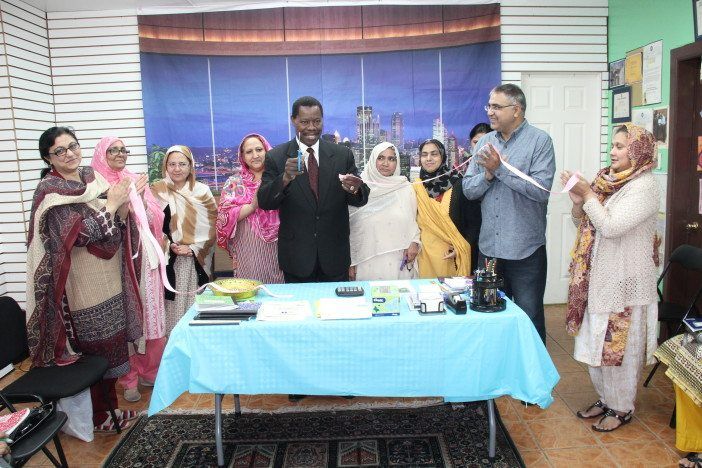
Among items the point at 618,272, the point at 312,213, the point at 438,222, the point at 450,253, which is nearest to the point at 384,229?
the point at 438,222

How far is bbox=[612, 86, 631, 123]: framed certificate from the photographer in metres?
4.57

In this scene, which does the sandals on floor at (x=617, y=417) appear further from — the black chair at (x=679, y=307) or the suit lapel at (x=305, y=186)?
the suit lapel at (x=305, y=186)

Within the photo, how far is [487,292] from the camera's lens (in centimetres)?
246

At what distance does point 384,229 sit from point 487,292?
1.28 m

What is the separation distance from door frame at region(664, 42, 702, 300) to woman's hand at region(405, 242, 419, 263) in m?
2.02

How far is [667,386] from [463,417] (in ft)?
5.00

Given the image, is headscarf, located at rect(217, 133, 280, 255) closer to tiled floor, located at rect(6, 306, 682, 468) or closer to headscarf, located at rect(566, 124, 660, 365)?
tiled floor, located at rect(6, 306, 682, 468)

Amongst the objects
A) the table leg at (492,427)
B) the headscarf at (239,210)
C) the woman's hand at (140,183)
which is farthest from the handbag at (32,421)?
the table leg at (492,427)

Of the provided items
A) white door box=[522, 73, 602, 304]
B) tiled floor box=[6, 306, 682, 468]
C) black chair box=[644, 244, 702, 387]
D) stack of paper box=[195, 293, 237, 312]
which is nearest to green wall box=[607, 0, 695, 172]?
white door box=[522, 73, 602, 304]

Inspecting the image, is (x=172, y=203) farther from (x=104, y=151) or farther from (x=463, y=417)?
(x=463, y=417)

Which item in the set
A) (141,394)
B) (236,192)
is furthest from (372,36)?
(141,394)

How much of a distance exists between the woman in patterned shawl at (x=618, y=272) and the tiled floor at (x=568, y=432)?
0.14 meters

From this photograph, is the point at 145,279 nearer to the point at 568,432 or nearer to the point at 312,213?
the point at 312,213

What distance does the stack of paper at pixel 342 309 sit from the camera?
242 cm
